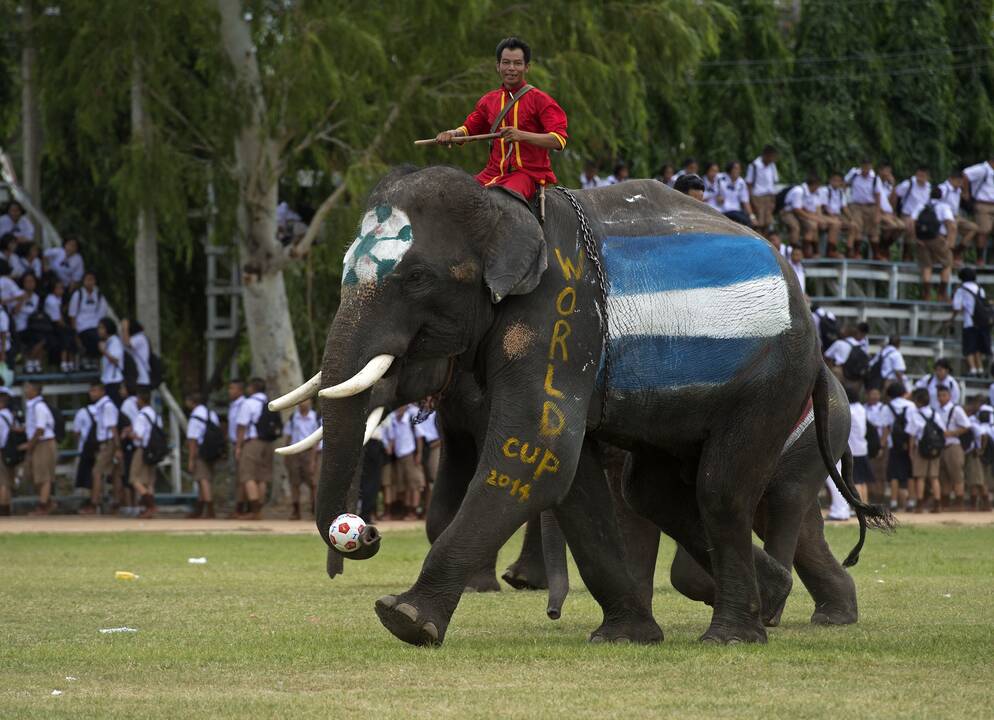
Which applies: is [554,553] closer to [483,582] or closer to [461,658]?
[483,582]

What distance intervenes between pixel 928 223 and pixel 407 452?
34.6 ft

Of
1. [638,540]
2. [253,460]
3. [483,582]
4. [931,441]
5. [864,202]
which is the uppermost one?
[864,202]

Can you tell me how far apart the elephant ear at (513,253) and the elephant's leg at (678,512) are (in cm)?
160

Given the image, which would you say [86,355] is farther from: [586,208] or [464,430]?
[586,208]

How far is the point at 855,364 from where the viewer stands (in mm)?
26234

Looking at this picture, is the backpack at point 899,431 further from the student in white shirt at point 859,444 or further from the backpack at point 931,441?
the student in white shirt at point 859,444

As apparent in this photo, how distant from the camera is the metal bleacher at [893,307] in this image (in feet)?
98.4

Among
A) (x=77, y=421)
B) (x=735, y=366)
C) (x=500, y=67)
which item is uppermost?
(x=500, y=67)

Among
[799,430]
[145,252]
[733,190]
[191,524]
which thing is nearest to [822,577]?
[799,430]

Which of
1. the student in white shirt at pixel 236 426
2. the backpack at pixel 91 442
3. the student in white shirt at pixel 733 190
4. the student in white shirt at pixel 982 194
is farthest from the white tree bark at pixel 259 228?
the student in white shirt at pixel 982 194

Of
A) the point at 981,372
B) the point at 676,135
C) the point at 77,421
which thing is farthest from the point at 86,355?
the point at 981,372

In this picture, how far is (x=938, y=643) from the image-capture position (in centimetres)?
901

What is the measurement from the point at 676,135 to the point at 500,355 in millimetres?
24609

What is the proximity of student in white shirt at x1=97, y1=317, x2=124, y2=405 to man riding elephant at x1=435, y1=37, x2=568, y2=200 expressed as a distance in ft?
54.3
